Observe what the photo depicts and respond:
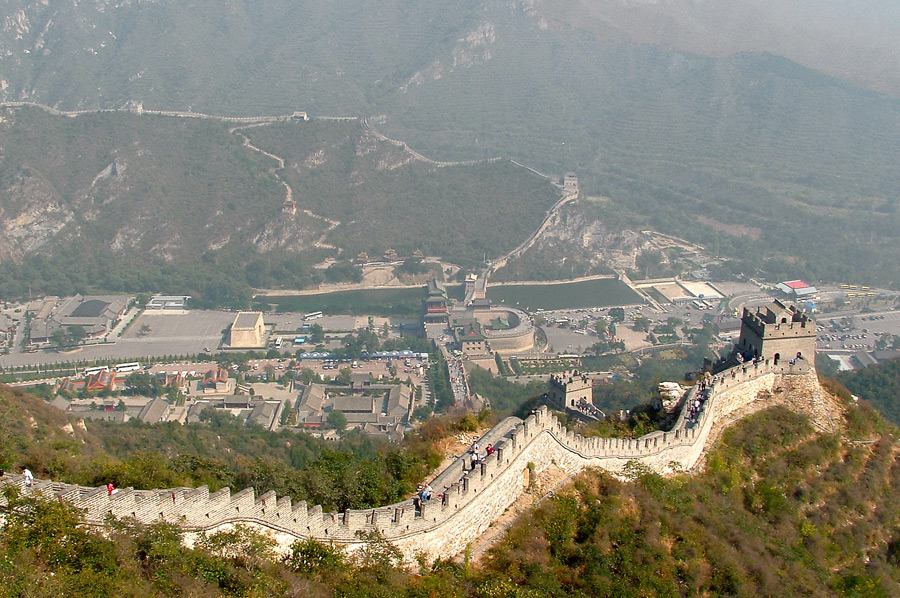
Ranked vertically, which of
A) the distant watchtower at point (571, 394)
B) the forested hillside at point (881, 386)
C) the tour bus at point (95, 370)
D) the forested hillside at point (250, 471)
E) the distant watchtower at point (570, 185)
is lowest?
the tour bus at point (95, 370)

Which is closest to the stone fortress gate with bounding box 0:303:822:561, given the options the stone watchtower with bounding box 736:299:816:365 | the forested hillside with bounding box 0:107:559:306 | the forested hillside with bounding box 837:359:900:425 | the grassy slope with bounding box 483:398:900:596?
the grassy slope with bounding box 483:398:900:596

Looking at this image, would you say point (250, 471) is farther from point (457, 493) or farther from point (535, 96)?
point (535, 96)

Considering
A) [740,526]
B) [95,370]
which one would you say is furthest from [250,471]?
[95,370]

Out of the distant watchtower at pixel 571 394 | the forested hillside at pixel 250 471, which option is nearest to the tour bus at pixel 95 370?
the forested hillside at pixel 250 471

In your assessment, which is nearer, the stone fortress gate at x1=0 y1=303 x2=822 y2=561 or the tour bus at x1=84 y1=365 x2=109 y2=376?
the stone fortress gate at x1=0 y1=303 x2=822 y2=561

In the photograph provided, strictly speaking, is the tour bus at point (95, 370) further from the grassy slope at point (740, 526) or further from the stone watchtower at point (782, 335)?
the grassy slope at point (740, 526)

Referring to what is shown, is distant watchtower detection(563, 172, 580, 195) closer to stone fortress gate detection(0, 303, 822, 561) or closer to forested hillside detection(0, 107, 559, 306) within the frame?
forested hillside detection(0, 107, 559, 306)
